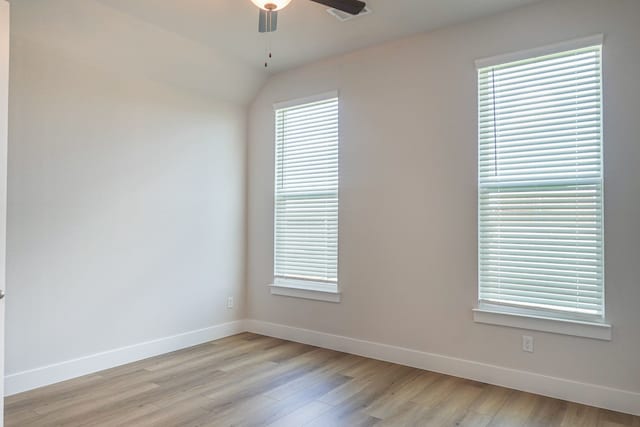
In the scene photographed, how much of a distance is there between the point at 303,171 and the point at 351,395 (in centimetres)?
240

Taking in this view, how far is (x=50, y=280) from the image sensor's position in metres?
3.30

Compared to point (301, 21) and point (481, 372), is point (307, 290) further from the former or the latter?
point (301, 21)

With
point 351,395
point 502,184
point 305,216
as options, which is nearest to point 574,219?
point 502,184

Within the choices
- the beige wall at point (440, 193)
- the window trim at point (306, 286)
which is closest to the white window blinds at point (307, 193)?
the window trim at point (306, 286)

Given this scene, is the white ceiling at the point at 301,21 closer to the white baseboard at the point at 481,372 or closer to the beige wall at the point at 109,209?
the beige wall at the point at 109,209

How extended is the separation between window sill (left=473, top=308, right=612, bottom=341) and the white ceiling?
245cm

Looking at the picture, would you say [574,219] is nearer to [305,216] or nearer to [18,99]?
[305,216]

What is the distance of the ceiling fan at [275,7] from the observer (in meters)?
2.43

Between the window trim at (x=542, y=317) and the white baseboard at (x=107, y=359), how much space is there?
2.81 meters

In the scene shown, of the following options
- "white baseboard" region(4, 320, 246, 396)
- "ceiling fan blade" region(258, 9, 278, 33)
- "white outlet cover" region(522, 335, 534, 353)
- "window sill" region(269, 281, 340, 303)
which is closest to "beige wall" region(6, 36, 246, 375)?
"white baseboard" region(4, 320, 246, 396)

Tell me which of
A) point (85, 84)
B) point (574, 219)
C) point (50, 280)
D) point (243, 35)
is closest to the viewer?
point (574, 219)

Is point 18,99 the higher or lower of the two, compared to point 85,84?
lower

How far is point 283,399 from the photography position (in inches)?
121

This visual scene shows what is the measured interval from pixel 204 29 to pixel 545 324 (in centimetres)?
375
